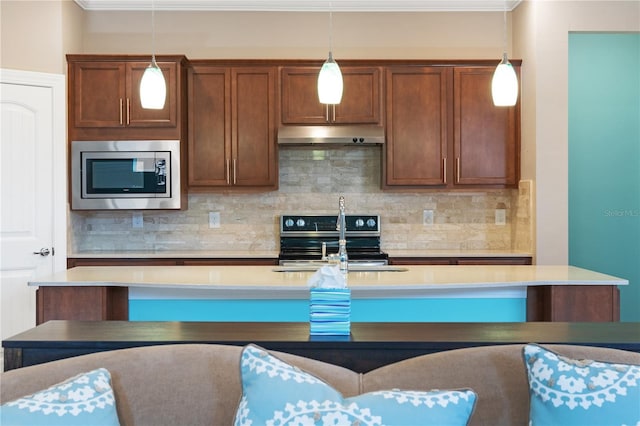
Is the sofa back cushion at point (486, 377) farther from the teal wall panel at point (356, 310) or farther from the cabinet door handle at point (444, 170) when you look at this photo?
the cabinet door handle at point (444, 170)

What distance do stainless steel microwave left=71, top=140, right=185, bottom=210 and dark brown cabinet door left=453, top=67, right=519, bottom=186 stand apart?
226 cm

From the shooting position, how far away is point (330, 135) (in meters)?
4.64

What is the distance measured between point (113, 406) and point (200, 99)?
3.80 meters

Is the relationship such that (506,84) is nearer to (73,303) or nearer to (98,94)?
(73,303)

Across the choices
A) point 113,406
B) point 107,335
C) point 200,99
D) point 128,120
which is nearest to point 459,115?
point 200,99

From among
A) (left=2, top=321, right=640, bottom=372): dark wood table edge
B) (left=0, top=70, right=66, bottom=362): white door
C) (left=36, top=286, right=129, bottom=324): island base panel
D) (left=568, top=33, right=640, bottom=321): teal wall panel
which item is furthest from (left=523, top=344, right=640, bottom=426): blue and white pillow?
(left=568, top=33, right=640, bottom=321): teal wall panel

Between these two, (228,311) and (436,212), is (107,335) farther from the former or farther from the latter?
(436,212)

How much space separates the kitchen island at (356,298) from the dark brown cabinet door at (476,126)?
1.87 m

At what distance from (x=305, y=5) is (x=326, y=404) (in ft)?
14.4

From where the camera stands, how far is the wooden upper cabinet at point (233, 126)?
4777 mm

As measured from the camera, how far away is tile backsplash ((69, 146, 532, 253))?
5113 millimetres

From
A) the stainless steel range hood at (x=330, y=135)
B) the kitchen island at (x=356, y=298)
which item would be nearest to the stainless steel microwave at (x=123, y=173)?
the stainless steel range hood at (x=330, y=135)

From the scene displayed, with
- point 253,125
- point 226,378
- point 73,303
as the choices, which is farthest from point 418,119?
point 226,378

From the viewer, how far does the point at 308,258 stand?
15.1 feet
